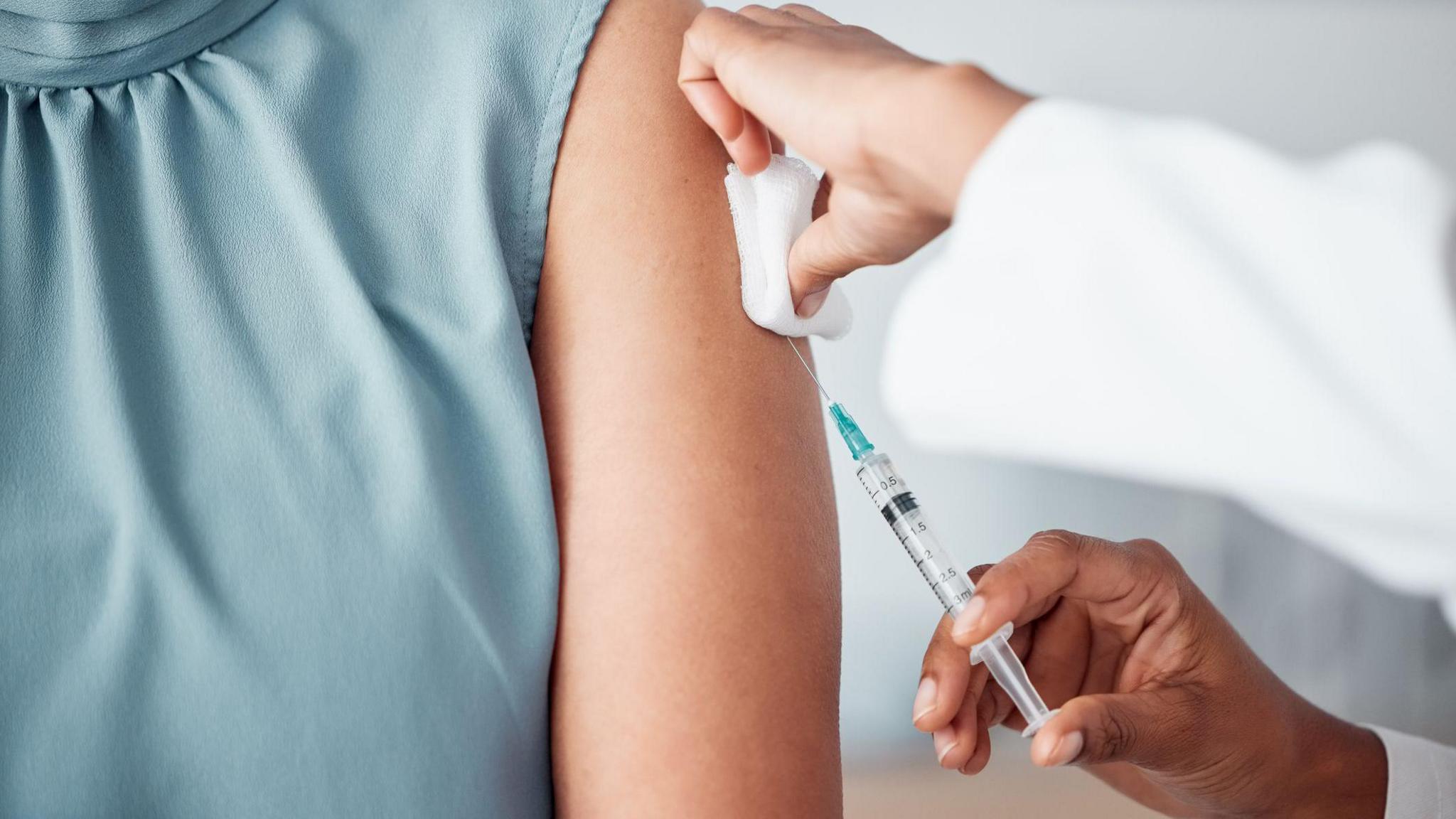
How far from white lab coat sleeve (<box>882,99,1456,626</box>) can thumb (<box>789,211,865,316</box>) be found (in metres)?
0.27

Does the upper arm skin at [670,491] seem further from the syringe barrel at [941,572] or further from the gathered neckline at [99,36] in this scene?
the gathered neckline at [99,36]

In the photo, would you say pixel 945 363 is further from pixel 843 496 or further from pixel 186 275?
pixel 843 496

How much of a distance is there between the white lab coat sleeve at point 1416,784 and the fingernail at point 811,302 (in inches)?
29.5

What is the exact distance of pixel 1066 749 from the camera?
822 mm

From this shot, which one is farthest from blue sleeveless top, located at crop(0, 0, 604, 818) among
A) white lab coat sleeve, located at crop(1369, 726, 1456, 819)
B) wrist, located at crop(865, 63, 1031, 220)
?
white lab coat sleeve, located at crop(1369, 726, 1456, 819)

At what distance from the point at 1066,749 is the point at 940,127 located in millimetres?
444

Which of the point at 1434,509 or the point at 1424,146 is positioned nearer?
the point at 1434,509

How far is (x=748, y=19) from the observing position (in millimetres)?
915

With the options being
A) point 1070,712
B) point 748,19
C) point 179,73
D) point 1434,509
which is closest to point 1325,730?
point 1070,712

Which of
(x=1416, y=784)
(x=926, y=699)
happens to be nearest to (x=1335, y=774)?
(x=1416, y=784)

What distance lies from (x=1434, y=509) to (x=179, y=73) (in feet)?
3.22

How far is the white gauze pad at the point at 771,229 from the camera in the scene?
962 millimetres

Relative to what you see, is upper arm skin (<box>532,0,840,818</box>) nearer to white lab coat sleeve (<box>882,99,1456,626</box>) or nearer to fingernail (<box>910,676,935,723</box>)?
fingernail (<box>910,676,935,723</box>)

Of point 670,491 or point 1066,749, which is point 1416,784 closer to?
point 1066,749
